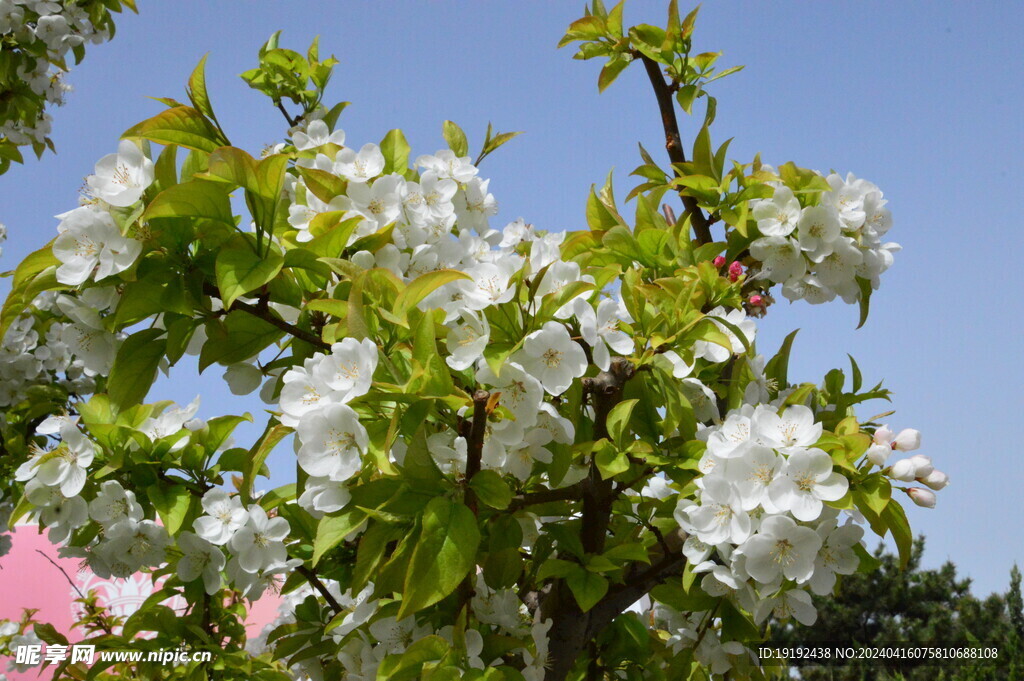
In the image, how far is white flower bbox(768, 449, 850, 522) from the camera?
1.13 m

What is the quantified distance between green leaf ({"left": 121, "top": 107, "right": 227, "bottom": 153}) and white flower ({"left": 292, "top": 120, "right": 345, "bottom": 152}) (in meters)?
0.22

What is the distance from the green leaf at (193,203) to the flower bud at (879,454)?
37.8 inches

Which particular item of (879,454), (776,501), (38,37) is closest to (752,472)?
(776,501)

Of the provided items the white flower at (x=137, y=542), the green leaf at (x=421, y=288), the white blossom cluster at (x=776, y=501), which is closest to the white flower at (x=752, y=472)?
the white blossom cluster at (x=776, y=501)

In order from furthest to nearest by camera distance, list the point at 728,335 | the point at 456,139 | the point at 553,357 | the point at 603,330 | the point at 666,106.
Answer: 1. the point at 666,106
2. the point at 456,139
3. the point at 728,335
4. the point at 603,330
5. the point at 553,357

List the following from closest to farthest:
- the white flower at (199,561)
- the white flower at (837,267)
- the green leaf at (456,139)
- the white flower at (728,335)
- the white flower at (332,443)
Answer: the white flower at (332,443) < the white flower at (728,335) < the white flower at (199,561) < the white flower at (837,267) < the green leaf at (456,139)

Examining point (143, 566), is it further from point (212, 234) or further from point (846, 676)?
point (846, 676)

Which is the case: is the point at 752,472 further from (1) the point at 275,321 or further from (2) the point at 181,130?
(2) the point at 181,130

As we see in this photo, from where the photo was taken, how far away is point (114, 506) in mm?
1441

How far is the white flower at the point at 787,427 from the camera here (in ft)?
3.94

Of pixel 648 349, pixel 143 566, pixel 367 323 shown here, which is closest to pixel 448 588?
pixel 367 323

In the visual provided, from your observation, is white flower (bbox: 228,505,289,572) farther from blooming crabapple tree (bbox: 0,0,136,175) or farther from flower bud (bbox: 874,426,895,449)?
blooming crabapple tree (bbox: 0,0,136,175)

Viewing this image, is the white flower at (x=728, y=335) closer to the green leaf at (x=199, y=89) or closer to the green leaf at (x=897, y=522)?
the green leaf at (x=897, y=522)

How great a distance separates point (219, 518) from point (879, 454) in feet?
3.42
